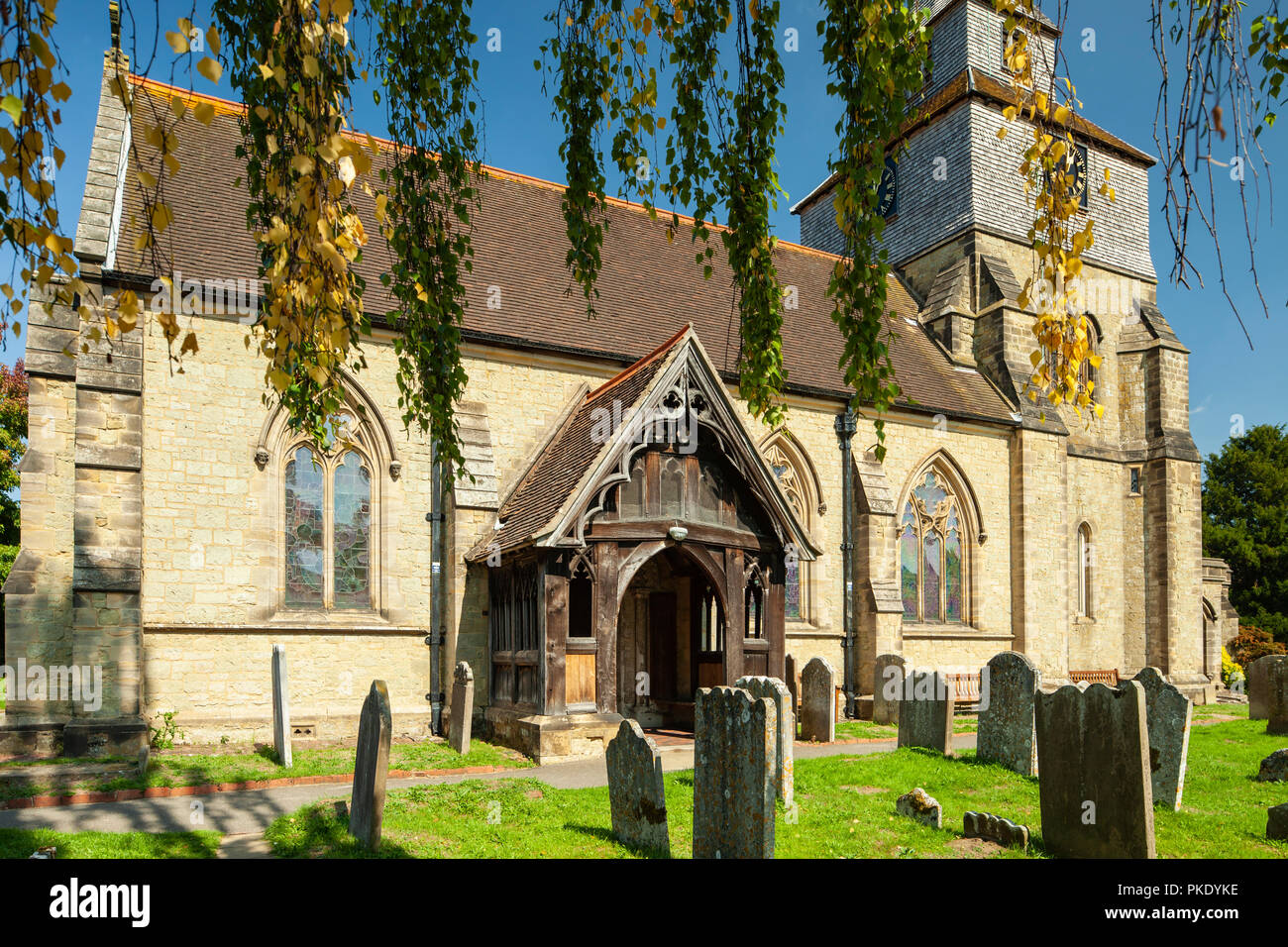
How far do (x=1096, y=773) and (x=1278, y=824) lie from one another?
7.15 feet

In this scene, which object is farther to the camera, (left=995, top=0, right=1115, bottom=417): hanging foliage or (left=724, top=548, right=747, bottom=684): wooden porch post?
(left=724, top=548, right=747, bottom=684): wooden porch post

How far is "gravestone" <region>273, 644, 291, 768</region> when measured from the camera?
11648 mm

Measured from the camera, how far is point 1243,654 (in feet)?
100

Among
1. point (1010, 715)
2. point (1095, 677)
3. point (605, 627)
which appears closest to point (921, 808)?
point (1010, 715)

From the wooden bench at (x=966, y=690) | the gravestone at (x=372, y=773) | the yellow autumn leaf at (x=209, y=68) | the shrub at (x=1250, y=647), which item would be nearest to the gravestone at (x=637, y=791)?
the gravestone at (x=372, y=773)

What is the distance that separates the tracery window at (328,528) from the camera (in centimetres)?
1427

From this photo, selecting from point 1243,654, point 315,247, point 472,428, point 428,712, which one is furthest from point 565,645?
point 1243,654

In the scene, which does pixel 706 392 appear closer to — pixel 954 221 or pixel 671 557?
pixel 671 557

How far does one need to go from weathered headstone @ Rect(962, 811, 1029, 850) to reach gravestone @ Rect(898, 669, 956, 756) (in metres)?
4.26

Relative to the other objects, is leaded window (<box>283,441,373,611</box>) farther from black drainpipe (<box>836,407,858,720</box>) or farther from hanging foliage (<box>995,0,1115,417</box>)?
hanging foliage (<box>995,0,1115,417</box>)

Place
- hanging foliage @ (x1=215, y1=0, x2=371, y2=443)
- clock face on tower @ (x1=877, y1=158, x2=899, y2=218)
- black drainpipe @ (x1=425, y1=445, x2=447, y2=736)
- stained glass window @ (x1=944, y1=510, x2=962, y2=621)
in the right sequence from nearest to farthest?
hanging foliage @ (x1=215, y1=0, x2=371, y2=443) → black drainpipe @ (x1=425, y1=445, x2=447, y2=736) → stained glass window @ (x1=944, y1=510, x2=962, y2=621) → clock face on tower @ (x1=877, y1=158, x2=899, y2=218)

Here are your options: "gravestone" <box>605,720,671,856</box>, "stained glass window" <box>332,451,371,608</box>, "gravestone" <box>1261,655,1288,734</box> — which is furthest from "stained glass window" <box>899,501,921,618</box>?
"gravestone" <box>605,720,671,856</box>

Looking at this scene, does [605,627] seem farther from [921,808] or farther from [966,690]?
[966,690]

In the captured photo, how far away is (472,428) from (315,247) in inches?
468
